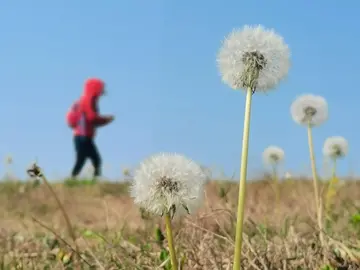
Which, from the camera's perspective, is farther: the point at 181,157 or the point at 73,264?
the point at 73,264

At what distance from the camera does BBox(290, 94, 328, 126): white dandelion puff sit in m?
3.17

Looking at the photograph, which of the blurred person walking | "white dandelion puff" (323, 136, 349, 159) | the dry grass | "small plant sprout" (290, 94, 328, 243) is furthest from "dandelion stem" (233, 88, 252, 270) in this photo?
the blurred person walking

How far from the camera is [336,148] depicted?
178 inches

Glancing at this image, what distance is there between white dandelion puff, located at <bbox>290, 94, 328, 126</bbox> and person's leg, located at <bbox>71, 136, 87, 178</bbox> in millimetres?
11172

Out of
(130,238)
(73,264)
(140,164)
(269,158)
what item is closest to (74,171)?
(269,158)

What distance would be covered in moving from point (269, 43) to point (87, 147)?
12712 millimetres

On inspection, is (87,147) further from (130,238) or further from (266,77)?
(266,77)

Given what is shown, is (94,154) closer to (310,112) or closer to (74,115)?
(74,115)

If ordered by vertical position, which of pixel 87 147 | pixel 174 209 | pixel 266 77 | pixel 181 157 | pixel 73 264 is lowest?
pixel 73 264

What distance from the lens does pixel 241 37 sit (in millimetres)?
1704

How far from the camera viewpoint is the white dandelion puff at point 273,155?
A: 4841mm

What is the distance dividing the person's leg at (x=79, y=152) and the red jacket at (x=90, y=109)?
0.11 m

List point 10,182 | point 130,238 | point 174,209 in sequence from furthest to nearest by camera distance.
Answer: point 10,182 < point 130,238 < point 174,209

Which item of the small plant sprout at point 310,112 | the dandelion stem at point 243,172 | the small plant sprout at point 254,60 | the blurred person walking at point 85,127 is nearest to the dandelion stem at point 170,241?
the dandelion stem at point 243,172
